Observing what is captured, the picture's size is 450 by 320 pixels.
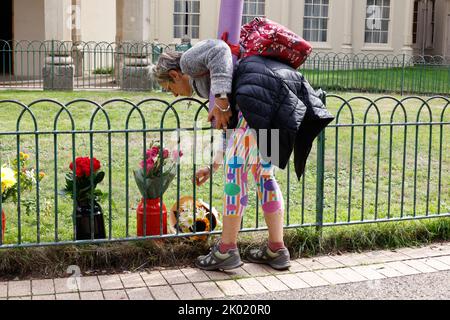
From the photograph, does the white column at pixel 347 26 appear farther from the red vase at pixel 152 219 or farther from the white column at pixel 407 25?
the red vase at pixel 152 219

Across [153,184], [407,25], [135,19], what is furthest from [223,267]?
[407,25]

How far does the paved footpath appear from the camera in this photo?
4.44 m

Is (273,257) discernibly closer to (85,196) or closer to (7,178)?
(85,196)

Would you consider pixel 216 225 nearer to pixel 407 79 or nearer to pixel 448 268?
pixel 448 268

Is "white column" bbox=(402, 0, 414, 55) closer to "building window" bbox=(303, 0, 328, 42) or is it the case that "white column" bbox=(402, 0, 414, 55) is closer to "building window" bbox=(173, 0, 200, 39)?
"building window" bbox=(303, 0, 328, 42)

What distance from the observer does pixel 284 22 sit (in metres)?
25.0

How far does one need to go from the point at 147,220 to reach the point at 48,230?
106cm

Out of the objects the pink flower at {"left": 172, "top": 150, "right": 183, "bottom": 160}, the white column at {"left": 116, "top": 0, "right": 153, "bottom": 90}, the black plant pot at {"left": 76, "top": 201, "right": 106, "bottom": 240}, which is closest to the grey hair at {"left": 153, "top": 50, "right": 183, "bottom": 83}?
the pink flower at {"left": 172, "top": 150, "right": 183, "bottom": 160}

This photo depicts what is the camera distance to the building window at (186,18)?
24.4 m

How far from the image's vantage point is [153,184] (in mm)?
5164

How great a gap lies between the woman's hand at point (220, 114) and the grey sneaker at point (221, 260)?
0.87 m

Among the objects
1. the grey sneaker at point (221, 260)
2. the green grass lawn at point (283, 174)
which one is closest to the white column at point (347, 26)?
the green grass lawn at point (283, 174)

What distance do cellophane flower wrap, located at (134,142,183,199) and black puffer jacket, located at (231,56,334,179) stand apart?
0.78 meters

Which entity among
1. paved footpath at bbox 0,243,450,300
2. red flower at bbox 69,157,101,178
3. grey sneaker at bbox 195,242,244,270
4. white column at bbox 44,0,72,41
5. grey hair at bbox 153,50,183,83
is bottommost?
paved footpath at bbox 0,243,450,300
